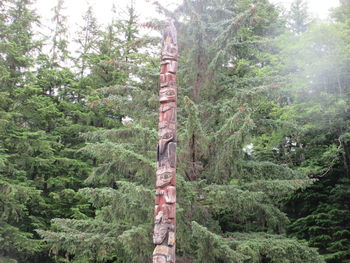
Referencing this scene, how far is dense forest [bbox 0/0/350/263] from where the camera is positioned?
830 centimetres

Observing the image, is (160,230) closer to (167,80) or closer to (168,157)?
(168,157)

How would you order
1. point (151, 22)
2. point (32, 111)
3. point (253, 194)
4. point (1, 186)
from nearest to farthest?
point (253, 194)
point (151, 22)
point (1, 186)
point (32, 111)

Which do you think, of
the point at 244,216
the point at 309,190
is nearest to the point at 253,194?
the point at 244,216

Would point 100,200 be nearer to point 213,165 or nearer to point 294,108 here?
point 213,165

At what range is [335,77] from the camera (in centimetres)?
1334

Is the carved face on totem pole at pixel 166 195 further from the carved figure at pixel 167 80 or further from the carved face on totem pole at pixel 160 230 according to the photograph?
the carved figure at pixel 167 80

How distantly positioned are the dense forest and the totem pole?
55 centimetres

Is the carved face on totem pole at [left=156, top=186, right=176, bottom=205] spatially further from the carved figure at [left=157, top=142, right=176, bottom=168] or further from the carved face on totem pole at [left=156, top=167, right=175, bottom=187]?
the carved figure at [left=157, top=142, right=176, bottom=168]

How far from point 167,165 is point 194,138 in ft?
6.36

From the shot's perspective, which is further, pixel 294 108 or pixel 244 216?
pixel 294 108

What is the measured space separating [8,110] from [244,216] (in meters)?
11.6

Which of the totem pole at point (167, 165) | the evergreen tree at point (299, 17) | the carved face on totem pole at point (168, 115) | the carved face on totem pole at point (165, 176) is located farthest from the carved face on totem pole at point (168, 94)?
the evergreen tree at point (299, 17)

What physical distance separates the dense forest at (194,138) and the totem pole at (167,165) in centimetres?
55

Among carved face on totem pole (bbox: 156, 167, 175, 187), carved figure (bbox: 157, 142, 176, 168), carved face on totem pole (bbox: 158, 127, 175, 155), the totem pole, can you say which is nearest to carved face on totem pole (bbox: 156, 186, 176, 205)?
the totem pole
